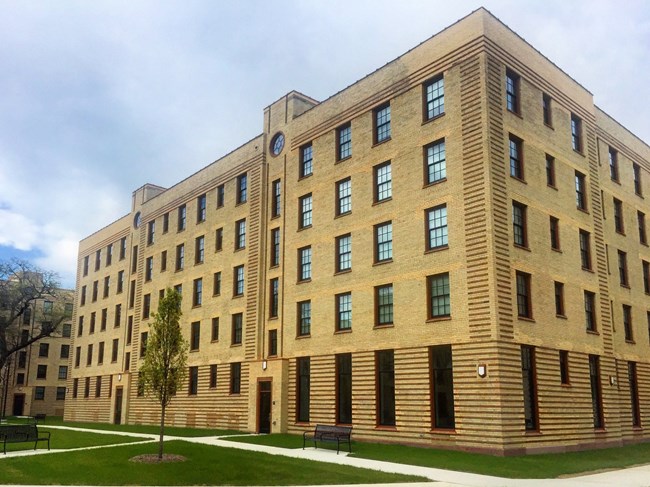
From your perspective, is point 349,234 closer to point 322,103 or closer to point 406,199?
point 406,199

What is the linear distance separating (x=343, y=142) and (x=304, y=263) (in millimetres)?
6873

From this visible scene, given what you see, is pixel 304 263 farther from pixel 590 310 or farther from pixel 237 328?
pixel 590 310

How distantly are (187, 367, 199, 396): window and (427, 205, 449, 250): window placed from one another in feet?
69.9

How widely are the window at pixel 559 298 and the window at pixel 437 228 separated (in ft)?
18.7

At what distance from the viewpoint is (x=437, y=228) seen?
27.5m

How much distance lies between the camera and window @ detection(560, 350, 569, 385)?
27.5 meters

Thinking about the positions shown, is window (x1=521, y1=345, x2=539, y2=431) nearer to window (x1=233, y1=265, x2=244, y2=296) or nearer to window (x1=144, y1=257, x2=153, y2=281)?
window (x1=233, y1=265, x2=244, y2=296)

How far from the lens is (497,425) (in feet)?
76.4

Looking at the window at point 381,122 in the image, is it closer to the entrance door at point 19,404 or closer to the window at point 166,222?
the window at point 166,222

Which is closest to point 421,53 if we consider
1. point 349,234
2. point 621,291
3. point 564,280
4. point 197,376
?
point 349,234

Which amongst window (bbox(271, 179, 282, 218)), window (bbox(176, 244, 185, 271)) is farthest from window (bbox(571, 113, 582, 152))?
window (bbox(176, 244, 185, 271))

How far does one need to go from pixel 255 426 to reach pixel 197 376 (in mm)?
8316

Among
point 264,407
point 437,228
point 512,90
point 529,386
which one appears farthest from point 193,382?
point 512,90

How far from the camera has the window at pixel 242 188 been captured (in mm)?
41156
